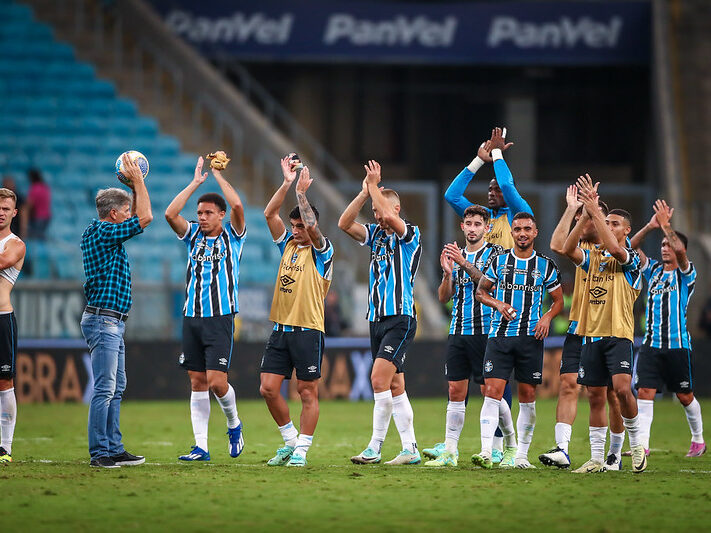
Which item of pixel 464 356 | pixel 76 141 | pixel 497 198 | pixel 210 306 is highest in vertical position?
pixel 76 141

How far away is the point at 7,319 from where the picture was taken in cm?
1046

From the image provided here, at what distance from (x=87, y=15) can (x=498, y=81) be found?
1064 cm

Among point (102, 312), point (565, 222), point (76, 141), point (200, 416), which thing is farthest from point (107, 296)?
point (76, 141)

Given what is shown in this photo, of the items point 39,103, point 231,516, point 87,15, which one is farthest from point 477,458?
point 87,15

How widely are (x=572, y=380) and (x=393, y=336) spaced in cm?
169

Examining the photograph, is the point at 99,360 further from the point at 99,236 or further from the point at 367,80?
the point at 367,80

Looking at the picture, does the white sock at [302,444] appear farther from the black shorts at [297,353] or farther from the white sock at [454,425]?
the white sock at [454,425]

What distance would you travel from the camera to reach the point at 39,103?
88.0 ft

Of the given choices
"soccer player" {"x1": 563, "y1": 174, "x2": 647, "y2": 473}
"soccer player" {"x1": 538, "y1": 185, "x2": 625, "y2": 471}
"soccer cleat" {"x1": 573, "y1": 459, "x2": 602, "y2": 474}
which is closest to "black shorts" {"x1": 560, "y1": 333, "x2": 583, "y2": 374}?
"soccer player" {"x1": 538, "y1": 185, "x2": 625, "y2": 471}

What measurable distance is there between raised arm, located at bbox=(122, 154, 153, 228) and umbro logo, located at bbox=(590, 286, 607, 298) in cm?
381

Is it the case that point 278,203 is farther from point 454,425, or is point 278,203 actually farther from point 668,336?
point 668,336

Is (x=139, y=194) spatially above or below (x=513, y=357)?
above

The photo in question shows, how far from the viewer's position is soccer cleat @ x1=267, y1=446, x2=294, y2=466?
10.6 meters

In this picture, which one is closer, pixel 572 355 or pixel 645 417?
pixel 572 355
